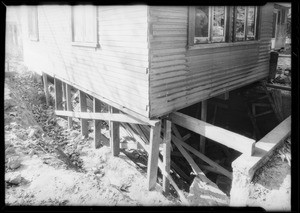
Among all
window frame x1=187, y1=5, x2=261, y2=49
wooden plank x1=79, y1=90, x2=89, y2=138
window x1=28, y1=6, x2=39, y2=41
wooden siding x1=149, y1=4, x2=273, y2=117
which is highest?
window x1=28, y1=6, x2=39, y2=41

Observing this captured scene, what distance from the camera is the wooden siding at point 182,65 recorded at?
15.7 feet

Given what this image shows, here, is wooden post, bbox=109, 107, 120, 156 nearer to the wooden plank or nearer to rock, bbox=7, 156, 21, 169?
the wooden plank

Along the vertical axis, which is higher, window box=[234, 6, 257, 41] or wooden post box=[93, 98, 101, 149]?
window box=[234, 6, 257, 41]

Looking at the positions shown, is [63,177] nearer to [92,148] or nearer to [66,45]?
[92,148]

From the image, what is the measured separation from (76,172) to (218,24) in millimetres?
5292

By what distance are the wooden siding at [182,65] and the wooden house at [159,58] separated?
2 cm

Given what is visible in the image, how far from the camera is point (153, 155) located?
5.66 m

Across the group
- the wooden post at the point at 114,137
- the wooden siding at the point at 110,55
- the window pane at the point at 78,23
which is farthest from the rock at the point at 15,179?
the window pane at the point at 78,23

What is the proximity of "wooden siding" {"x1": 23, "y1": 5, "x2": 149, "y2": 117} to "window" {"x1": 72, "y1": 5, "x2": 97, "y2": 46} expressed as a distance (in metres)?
0.21

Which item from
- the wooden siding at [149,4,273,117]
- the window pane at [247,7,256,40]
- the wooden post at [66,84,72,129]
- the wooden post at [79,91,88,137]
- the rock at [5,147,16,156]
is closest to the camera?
the wooden siding at [149,4,273,117]

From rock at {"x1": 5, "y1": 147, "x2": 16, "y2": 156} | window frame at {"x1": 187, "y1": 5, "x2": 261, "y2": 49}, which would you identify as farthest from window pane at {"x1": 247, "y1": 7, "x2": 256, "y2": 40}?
rock at {"x1": 5, "y1": 147, "x2": 16, "y2": 156}

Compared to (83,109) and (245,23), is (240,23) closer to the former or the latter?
(245,23)

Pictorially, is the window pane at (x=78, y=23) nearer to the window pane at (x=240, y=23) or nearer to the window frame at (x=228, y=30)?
the window frame at (x=228, y=30)

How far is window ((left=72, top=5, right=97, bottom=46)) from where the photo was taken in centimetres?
630
